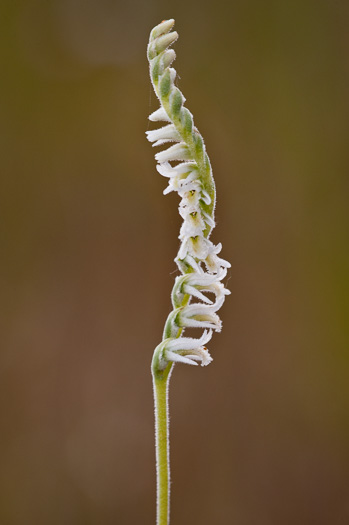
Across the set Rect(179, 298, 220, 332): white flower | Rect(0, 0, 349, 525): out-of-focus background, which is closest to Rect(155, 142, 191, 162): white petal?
Rect(179, 298, 220, 332): white flower

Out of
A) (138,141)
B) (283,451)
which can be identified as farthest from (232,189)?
(283,451)

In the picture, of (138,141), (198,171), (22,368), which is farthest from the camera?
(138,141)

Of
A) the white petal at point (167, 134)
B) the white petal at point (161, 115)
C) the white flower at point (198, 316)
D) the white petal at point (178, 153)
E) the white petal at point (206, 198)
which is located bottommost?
the white flower at point (198, 316)

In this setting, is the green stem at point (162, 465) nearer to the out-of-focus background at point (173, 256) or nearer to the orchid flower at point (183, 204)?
the orchid flower at point (183, 204)

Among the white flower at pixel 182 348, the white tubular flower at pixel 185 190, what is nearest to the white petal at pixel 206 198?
the white tubular flower at pixel 185 190

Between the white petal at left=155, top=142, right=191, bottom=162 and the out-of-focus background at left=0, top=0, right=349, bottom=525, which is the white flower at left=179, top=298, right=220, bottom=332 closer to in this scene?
the white petal at left=155, top=142, right=191, bottom=162

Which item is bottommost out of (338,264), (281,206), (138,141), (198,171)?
(198,171)

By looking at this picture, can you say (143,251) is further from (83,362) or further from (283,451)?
(283,451)

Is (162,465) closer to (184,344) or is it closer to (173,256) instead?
(184,344)
